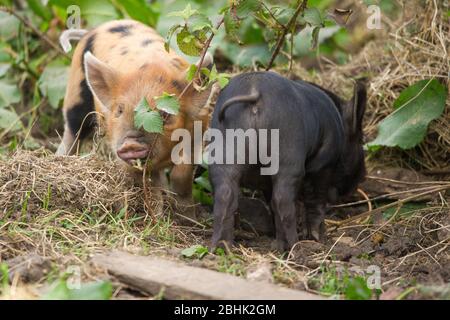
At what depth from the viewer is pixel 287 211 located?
498 centimetres

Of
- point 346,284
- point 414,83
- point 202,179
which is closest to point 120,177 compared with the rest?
point 202,179

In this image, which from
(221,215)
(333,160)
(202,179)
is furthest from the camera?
(202,179)

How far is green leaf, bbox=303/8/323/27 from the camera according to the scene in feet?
18.2

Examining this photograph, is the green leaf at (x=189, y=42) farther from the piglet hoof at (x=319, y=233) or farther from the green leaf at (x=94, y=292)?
the green leaf at (x=94, y=292)

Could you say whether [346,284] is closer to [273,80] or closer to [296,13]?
[273,80]

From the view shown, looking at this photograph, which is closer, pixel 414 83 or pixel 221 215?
pixel 221 215

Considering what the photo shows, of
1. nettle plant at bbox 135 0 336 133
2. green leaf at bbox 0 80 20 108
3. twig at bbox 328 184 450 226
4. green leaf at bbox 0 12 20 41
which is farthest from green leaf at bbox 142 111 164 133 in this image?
green leaf at bbox 0 12 20 41

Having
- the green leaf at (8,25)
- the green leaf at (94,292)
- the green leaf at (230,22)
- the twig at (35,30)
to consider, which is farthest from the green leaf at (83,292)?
the green leaf at (8,25)

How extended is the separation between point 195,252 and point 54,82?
368 centimetres

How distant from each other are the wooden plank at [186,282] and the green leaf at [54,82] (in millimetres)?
3700

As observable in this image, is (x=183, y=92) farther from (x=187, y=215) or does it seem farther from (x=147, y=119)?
(x=187, y=215)

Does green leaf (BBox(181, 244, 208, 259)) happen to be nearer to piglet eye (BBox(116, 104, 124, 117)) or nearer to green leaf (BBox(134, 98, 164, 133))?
green leaf (BBox(134, 98, 164, 133))
